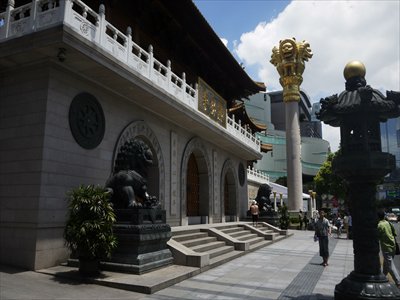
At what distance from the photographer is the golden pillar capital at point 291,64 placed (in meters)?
27.5

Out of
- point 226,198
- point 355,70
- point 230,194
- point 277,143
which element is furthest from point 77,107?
point 277,143

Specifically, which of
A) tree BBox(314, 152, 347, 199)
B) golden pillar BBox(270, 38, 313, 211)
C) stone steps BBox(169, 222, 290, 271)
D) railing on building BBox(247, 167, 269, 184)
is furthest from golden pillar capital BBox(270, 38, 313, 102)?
tree BBox(314, 152, 347, 199)

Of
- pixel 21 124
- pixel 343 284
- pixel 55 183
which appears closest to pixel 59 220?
pixel 55 183

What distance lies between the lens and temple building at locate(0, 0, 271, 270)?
8.16 metres

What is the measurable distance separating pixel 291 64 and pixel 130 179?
862 inches

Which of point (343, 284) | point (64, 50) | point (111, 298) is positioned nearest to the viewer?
point (343, 284)

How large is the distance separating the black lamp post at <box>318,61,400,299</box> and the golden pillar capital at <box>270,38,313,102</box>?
22.7 meters

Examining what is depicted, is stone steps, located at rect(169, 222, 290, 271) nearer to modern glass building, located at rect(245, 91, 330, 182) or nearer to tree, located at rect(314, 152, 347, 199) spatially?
tree, located at rect(314, 152, 347, 199)

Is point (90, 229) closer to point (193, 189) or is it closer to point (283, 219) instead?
point (193, 189)

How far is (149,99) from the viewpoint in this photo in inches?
463

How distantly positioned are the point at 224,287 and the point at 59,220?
13.4 feet

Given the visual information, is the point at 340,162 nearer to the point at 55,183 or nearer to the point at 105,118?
the point at 55,183

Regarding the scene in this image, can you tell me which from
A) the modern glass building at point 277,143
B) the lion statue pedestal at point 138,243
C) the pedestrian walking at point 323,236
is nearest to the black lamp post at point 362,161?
the lion statue pedestal at point 138,243

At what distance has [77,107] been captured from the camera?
9.38 m
